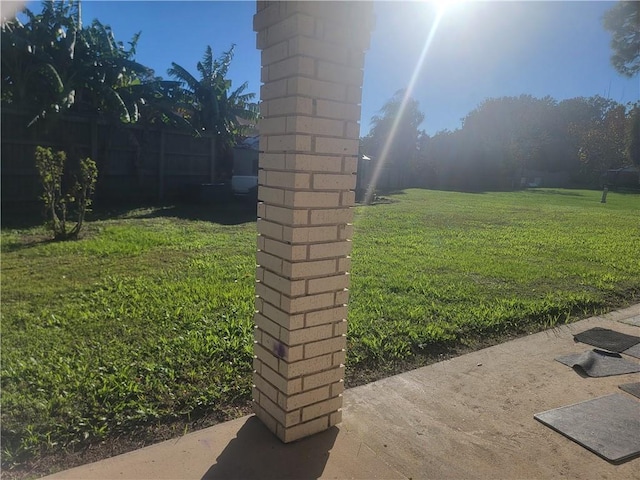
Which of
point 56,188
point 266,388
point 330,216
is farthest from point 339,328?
point 56,188

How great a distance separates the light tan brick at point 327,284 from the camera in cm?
237

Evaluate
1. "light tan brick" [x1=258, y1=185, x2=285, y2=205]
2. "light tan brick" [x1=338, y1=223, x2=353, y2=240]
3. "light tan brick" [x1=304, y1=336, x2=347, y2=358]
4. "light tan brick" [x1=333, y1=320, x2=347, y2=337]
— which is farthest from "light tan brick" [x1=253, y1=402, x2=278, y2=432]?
"light tan brick" [x1=258, y1=185, x2=285, y2=205]

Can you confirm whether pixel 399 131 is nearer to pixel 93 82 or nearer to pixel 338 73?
pixel 93 82

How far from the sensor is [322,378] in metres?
2.51

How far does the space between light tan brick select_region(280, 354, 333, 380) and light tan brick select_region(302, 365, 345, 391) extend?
1.2 inches

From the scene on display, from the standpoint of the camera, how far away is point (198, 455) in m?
2.29

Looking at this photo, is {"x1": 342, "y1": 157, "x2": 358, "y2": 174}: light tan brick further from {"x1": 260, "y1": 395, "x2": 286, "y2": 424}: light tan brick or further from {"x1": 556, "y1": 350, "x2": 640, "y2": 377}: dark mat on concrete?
{"x1": 556, "y1": 350, "x2": 640, "y2": 377}: dark mat on concrete

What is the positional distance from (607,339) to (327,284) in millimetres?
3298

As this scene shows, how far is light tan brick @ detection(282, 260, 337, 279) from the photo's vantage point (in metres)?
2.29

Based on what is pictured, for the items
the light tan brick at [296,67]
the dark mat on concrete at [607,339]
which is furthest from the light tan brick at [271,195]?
the dark mat on concrete at [607,339]

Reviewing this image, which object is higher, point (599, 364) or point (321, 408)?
A: point (321, 408)

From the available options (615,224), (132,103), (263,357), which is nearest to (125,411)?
(263,357)

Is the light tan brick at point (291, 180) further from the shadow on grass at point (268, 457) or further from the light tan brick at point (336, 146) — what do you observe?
the shadow on grass at point (268, 457)

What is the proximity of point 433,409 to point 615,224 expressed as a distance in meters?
13.3
